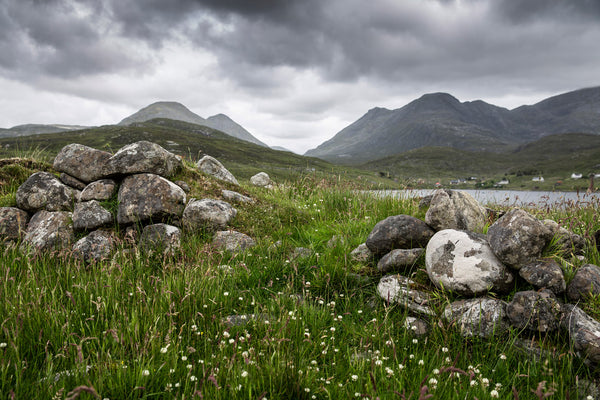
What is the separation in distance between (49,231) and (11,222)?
1.11 metres

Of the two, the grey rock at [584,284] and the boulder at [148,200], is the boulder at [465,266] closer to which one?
the grey rock at [584,284]

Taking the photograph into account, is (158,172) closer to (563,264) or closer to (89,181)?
(89,181)

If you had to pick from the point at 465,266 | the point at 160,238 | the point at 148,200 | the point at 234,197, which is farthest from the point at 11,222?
the point at 465,266

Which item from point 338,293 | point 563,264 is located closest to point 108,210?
point 338,293

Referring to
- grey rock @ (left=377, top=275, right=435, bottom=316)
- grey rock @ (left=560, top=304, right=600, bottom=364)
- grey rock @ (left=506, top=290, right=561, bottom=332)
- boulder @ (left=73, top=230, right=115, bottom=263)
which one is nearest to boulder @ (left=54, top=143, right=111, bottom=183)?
boulder @ (left=73, top=230, right=115, bottom=263)

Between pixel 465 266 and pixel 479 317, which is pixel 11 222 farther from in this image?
pixel 479 317

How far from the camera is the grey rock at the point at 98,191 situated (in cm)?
762

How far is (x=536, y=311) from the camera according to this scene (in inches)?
153

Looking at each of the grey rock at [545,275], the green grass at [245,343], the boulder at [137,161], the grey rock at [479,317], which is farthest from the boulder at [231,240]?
the grey rock at [545,275]

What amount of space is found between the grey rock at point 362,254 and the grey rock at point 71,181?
7.09m

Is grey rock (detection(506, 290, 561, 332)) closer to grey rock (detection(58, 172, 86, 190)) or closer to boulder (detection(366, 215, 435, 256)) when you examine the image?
boulder (detection(366, 215, 435, 256))

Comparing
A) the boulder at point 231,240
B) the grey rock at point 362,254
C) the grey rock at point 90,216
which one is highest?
the grey rock at point 90,216

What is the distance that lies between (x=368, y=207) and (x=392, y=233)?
11.7ft

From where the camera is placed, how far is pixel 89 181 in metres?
8.23
